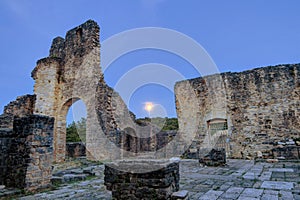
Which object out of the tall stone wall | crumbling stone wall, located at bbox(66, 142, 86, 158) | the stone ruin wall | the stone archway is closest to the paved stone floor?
the tall stone wall

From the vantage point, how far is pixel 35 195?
4.35 meters

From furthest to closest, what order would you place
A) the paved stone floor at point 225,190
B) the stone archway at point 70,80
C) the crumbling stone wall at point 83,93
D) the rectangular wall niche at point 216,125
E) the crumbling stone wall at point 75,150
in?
the crumbling stone wall at point 75,150
the rectangular wall niche at point 216,125
the stone archway at point 70,80
the crumbling stone wall at point 83,93
the paved stone floor at point 225,190

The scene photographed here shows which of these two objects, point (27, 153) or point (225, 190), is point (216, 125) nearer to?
point (225, 190)

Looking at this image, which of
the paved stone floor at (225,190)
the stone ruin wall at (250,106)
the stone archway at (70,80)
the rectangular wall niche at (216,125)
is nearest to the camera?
the paved stone floor at (225,190)

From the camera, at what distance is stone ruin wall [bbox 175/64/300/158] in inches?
396

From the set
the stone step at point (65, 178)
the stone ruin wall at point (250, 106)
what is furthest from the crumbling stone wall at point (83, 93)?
the stone ruin wall at point (250, 106)

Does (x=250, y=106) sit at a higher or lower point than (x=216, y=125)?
higher

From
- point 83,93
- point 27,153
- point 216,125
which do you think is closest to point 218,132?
point 216,125

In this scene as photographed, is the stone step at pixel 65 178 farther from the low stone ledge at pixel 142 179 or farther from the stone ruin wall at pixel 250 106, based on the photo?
the stone ruin wall at pixel 250 106

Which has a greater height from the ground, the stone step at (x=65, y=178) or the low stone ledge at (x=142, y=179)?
the low stone ledge at (x=142, y=179)

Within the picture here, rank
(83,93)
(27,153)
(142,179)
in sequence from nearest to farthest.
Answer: (142,179) < (27,153) < (83,93)

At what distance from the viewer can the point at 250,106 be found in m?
11.0

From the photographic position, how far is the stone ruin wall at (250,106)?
396 inches

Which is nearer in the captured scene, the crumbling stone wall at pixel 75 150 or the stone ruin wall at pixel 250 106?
the stone ruin wall at pixel 250 106
